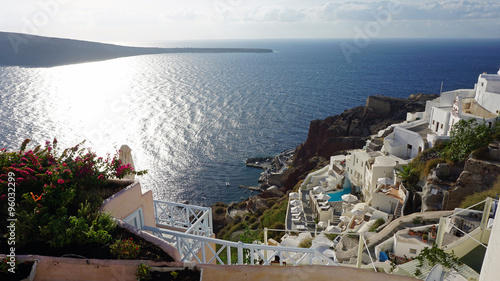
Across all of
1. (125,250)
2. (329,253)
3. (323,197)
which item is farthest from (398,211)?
(125,250)

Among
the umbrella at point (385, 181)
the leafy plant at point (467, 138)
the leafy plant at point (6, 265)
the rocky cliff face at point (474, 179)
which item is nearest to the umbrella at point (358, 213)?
the umbrella at point (385, 181)

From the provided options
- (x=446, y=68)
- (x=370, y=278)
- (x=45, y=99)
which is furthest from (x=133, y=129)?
(x=446, y=68)

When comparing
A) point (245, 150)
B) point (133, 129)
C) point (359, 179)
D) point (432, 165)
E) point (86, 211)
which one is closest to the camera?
point (86, 211)

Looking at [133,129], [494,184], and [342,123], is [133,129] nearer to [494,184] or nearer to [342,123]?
[342,123]

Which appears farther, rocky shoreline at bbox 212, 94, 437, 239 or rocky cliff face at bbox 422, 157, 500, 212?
rocky shoreline at bbox 212, 94, 437, 239

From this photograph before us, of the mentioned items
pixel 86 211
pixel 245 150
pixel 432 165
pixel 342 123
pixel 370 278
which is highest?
pixel 86 211

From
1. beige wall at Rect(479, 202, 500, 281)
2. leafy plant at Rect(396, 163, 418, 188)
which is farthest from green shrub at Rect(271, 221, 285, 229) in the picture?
beige wall at Rect(479, 202, 500, 281)

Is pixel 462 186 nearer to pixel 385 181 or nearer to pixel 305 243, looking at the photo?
pixel 385 181

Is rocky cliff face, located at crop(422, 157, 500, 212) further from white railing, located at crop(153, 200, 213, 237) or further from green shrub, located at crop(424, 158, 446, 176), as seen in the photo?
white railing, located at crop(153, 200, 213, 237)
